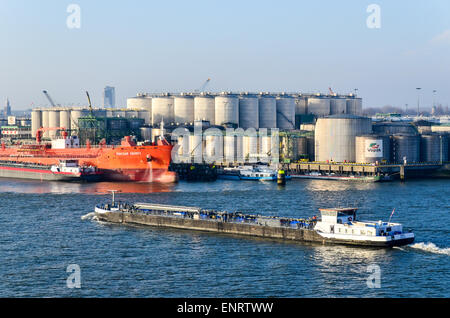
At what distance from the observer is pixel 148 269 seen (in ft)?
113

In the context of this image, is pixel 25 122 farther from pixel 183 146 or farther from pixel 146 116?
pixel 183 146

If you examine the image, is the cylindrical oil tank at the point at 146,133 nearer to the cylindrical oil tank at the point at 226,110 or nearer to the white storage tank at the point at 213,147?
the cylindrical oil tank at the point at 226,110

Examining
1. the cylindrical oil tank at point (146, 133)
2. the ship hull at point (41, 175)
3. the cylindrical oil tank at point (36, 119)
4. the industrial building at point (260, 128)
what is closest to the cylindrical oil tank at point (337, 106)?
the industrial building at point (260, 128)

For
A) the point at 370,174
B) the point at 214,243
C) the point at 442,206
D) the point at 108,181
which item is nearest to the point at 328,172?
the point at 370,174

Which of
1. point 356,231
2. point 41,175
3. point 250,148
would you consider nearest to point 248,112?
point 250,148

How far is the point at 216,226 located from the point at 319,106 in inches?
3266

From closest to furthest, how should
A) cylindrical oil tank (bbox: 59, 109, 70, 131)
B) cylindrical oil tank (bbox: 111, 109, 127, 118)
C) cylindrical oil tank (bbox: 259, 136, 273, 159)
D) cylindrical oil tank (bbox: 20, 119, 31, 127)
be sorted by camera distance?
cylindrical oil tank (bbox: 259, 136, 273, 159) < cylindrical oil tank (bbox: 59, 109, 70, 131) < cylindrical oil tank (bbox: 111, 109, 127, 118) < cylindrical oil tank (bbox: 20, 119, 31, 127)

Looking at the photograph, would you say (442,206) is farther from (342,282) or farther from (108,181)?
(108,181)

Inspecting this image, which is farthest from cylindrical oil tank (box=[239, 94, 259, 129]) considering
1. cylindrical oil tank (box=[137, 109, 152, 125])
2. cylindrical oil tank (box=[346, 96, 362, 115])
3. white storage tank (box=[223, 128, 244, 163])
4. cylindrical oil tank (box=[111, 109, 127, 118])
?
cylindrical oil tank (box=[346, 96, 362, 115])

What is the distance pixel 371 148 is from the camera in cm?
8275

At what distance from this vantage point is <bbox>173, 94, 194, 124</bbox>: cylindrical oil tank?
116119mm

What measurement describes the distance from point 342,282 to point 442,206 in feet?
78.6

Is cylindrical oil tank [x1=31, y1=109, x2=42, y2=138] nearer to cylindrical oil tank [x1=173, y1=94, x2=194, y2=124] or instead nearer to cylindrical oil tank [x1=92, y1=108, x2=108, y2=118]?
cylindrical oil tank [x1=92, y1=108, x2=108, y2=118]

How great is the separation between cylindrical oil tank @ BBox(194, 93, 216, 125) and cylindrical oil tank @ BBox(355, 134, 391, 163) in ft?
115
